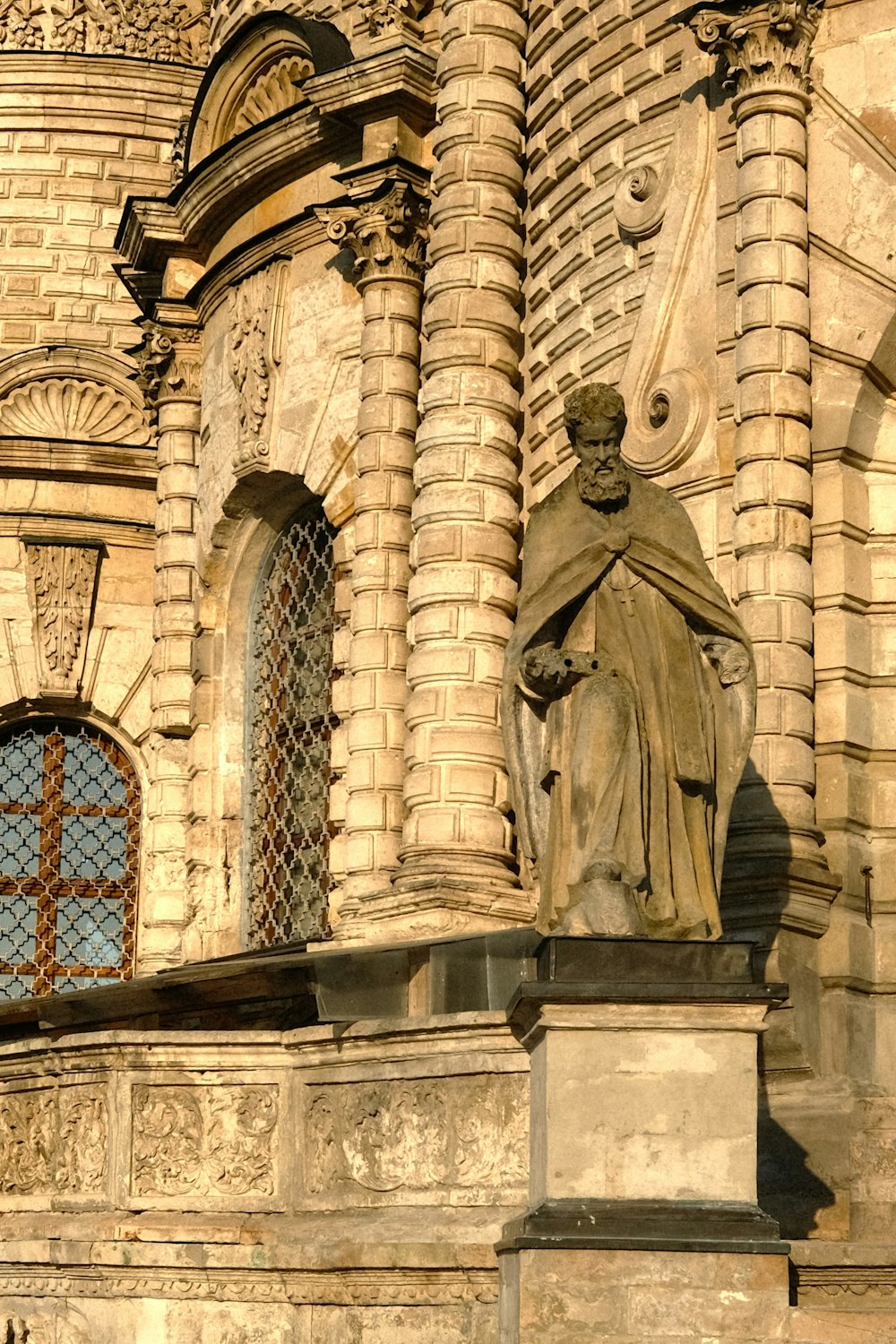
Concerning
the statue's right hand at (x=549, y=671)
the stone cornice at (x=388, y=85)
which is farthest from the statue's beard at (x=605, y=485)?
the stone cornice at (x=388, y=85)

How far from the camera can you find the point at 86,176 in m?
26.1

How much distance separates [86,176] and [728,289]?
39.6 ft

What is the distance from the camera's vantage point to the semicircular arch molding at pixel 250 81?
21.9 meters

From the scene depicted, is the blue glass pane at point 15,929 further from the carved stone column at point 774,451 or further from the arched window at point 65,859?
Result: the carved stone column at point 774,451

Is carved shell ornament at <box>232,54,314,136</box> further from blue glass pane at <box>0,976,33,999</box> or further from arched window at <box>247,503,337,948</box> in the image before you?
blue glass pane at <box>0,976,33,999</box>

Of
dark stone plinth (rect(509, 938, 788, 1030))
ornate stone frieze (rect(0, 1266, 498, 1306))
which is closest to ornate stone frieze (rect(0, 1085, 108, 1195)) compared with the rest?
ornate stone frieze (rect(0, 1266, 498, 1306))

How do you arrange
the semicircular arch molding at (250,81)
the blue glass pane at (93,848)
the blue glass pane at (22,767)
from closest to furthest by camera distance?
1. the semicircular arch molding at (250,81)
2. the blue glass pane at (93,848)
3. the blue glass pane at (22,767)

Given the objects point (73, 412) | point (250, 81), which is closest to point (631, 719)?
point (250, 81)

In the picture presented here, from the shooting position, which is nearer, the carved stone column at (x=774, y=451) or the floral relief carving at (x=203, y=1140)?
the floral relief carving at (x=203, y=1140)

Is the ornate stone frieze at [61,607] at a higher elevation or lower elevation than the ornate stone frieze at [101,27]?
lower

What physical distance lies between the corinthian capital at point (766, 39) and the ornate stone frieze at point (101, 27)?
38.7 feet

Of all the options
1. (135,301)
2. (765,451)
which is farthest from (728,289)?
(135,301)

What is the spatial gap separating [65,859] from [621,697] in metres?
14.3

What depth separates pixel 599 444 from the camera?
37.7 ft
